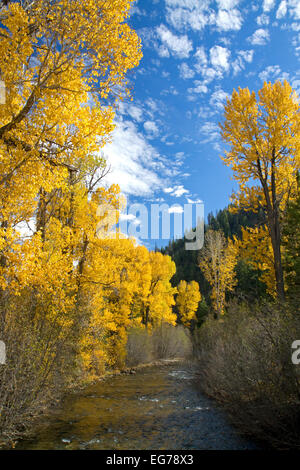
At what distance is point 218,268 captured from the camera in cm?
2222

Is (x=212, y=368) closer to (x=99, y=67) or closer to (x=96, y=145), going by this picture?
(x=96, y=145)

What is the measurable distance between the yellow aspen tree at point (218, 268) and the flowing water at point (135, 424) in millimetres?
10975

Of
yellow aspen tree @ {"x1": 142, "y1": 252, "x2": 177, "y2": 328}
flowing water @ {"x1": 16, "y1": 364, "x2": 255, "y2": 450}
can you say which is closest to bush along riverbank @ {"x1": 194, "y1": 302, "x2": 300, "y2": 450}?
flowing water @ {"x1": 16, "y1": 364, "x2": 255, "y2": 450}

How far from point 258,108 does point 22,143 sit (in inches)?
303

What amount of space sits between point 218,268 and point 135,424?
16.4m

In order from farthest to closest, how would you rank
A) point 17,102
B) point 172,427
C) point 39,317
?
point 39,317, point 172,427, point 17,102

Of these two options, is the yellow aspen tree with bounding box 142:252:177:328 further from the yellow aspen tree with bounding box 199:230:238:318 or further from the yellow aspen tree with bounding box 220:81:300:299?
the yellow aspen tree with bounding box 220:81:300:299

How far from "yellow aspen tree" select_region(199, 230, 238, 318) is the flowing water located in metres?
11.0

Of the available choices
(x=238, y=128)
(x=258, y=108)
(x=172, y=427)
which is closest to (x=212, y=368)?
(x=172, y=427)

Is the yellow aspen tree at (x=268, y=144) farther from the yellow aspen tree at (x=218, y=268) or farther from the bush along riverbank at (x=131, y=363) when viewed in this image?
the yellow aspen tree at (x=218, y=268)

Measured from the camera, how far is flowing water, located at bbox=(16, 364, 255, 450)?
5.71 meters

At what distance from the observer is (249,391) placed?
5914mm

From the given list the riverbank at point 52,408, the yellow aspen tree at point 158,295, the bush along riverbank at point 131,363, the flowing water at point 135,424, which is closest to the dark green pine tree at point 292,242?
the flowing water at point 135,424

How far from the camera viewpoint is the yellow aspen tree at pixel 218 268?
21656 mm
